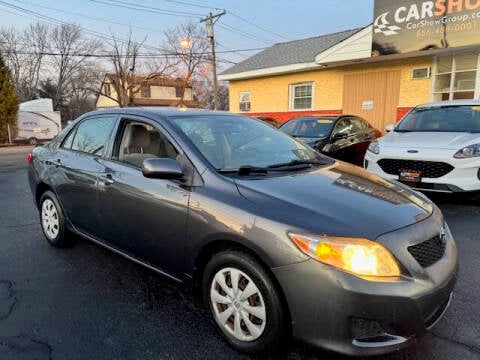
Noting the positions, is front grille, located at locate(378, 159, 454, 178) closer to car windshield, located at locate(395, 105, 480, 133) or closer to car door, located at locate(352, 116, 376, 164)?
car windshield, located at locate(395, 105, 480, 133)

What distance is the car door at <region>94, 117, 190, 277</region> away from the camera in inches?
106

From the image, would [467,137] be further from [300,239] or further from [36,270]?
[36,270]

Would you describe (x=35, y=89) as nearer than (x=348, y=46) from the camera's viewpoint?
No

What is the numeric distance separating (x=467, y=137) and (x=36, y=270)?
19.5 ft

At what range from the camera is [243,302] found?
7.64 feet

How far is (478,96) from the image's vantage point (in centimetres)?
1128

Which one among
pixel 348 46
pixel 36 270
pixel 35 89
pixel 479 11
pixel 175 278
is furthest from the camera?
pixel 35 89

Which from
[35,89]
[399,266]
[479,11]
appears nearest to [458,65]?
[479,11]

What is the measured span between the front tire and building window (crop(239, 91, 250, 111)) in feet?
54.0

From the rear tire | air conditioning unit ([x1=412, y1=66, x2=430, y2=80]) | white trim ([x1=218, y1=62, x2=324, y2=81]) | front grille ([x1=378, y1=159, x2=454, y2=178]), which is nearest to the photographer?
the rear tire

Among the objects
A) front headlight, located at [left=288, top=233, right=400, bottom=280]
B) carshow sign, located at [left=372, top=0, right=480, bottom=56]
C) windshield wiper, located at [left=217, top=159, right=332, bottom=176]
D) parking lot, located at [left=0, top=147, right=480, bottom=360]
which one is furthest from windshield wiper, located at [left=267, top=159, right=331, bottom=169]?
carshow sign, located at [left=372, top=0, right=480, bottom=56]

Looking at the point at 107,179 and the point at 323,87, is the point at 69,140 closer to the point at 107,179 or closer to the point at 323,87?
the point at 107,179

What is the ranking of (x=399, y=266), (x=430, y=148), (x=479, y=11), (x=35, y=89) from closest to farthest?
(x=399, y=266), (x=430, y=148), (x=479, y=11), (x=35, y=89)

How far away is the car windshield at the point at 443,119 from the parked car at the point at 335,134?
1.64m
